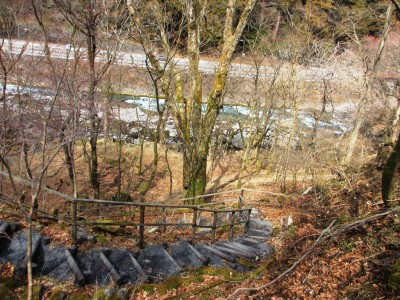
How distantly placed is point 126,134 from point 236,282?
16.8m

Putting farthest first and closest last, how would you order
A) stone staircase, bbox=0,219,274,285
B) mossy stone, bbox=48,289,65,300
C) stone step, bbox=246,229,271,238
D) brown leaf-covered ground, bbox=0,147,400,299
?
stone step, bbox=246,229,271,238
stone staircase, bbox=0,219,274,285
mossy stone, bbox=48,289,65,300
brown leaf-covered ground, bbox=0,147,400,299

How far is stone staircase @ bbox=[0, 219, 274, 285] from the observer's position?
516 cm

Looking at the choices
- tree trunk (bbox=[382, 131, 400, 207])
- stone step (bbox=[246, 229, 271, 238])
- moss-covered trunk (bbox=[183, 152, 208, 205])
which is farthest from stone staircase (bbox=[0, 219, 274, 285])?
moss-covered trunk (bbox=[183, 152, 208, 205])

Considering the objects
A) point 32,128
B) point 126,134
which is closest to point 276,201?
point 32,128

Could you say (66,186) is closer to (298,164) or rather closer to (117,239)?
(117,239)

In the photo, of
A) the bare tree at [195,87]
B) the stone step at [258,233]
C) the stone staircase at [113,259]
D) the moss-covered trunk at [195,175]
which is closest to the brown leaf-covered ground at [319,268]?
the stone staircase at [113,259]

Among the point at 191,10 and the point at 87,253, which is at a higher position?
the point at 191,10

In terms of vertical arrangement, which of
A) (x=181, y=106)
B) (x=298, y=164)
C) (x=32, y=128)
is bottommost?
(x=298, y=164)

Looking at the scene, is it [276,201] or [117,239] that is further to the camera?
[276,201]

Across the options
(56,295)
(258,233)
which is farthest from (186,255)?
(258,233)

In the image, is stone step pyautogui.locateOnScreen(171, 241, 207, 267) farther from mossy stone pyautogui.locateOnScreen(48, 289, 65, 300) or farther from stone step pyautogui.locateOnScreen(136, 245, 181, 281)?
mossy stone pyautogui.locateOnScreen(48, 289, 65, 300)

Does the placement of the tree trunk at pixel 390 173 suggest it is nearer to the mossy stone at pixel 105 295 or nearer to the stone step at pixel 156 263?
the stone step at pixel 156 263

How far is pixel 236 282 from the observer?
547cm

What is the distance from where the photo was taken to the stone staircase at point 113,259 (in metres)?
5.16
